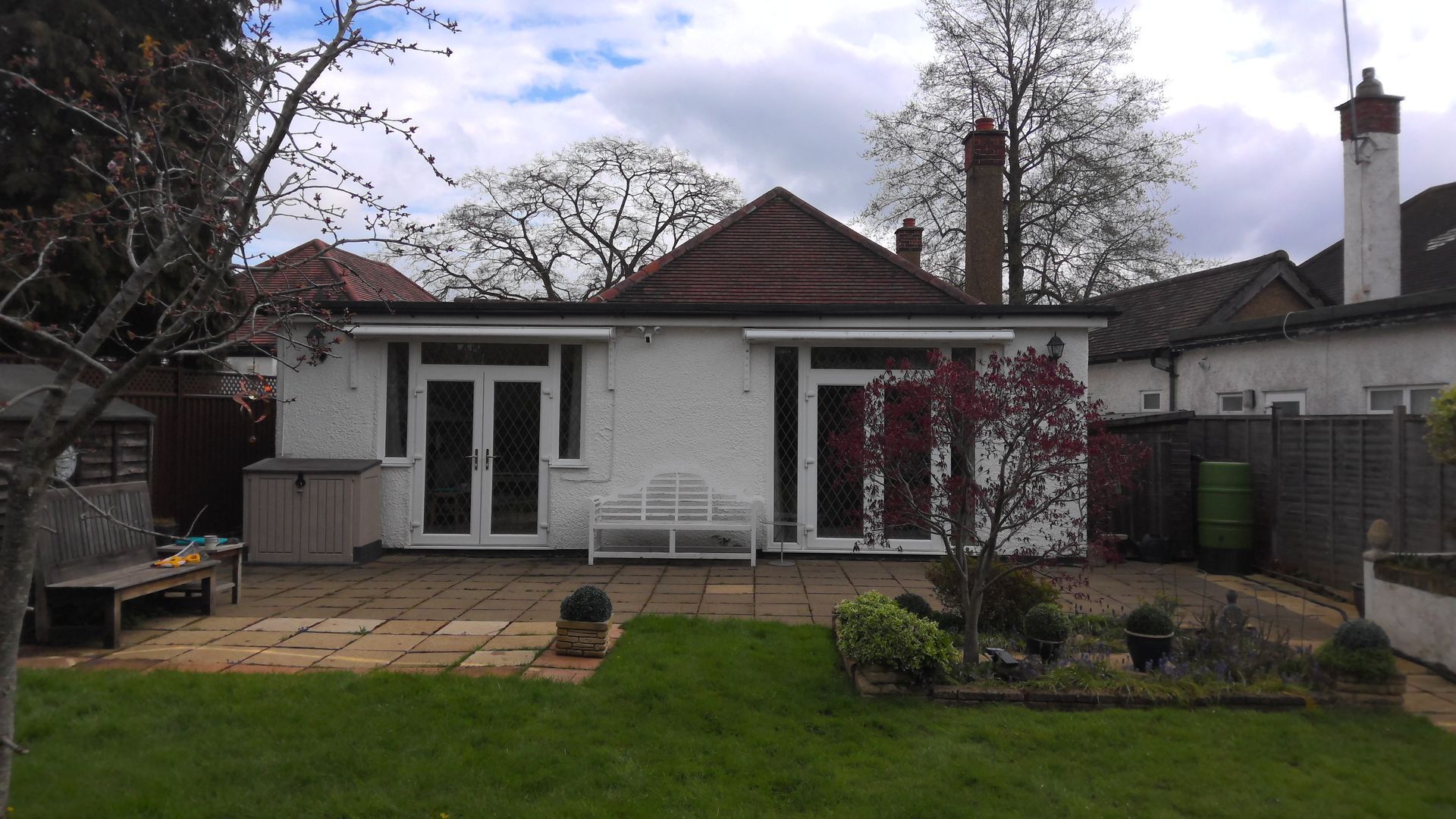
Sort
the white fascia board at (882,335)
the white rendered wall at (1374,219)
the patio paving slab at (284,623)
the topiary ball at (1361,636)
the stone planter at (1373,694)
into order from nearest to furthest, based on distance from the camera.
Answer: the stone planter at (1373,694) → the topiary ball at (1361,636) → the patio paving slab at (284,623) → the white fascia board at (882,335) → the white rendered wall at (1374,219)

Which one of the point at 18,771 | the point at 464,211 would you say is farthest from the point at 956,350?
the point at 464,211

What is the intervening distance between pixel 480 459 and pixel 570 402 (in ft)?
4.06

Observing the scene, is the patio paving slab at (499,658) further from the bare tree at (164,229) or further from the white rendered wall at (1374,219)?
the white rendered wall at (1374,219)

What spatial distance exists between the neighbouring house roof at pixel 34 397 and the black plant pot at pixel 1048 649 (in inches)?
250

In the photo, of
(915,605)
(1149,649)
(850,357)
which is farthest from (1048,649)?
(850,357)

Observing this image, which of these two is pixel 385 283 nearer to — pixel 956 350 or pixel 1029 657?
pixel 956 350

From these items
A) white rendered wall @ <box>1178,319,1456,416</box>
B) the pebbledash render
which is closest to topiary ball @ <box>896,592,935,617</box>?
the pebbledash render

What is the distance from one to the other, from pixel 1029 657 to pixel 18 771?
5299 millimetres

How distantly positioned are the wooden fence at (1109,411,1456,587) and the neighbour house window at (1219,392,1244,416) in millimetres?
1522

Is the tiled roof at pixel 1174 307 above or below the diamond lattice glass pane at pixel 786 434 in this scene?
above

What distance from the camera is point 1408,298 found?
904 cm

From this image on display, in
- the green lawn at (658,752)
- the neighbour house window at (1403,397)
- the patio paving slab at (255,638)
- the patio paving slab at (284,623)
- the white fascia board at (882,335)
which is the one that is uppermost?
the white fascia board at (882,335)

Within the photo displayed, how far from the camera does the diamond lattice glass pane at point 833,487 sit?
1069 cm

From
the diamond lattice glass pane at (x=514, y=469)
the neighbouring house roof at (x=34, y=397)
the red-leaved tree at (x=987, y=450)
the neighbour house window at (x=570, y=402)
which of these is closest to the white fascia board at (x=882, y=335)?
the neighbour house window at (x=570, y=402)
